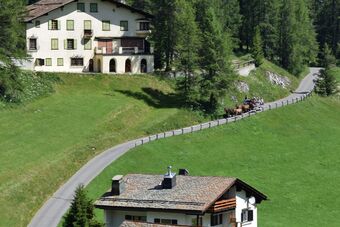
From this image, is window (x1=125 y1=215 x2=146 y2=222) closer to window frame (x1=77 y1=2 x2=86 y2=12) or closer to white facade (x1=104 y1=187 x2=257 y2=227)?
white facade (x1=104 y1=187 x2=257 y2=227)

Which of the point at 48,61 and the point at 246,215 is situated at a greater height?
the point at 48,61

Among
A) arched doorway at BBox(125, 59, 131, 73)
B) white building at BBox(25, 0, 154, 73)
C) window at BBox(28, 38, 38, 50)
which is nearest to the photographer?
window at BBox(28, 38, 38, 50)

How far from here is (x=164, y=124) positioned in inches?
3856

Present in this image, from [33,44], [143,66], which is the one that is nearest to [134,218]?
[33,44]

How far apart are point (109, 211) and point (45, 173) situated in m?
24.5

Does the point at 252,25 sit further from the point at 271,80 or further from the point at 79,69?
the point at 79,69

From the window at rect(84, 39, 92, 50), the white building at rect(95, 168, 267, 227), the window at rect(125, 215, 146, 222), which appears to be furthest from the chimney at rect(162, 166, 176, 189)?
the window at rect(84, 39, 92, 50)

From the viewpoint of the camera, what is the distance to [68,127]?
89.8 meters

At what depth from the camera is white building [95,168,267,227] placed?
163 feet

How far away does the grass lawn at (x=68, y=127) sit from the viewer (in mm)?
72062

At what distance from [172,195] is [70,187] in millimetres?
25898

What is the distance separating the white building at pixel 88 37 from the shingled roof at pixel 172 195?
196 feet

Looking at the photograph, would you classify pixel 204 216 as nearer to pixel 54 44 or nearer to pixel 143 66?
pixel 54 44

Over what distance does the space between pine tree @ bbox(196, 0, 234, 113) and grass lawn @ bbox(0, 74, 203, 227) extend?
4.40m
